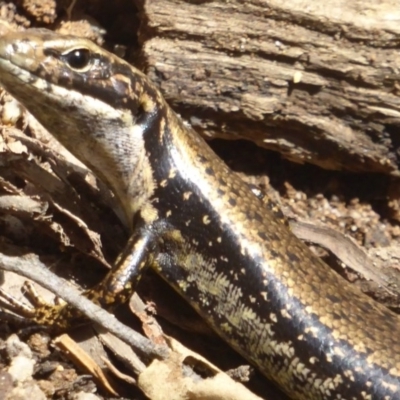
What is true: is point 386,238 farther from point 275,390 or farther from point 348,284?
→ point 275,390

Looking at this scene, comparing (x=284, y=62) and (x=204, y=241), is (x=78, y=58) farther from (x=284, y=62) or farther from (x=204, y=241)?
(x=284, y=62)

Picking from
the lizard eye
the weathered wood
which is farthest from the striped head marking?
the weathered wood

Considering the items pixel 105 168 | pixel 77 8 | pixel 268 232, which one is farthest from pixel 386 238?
pixel 77 8

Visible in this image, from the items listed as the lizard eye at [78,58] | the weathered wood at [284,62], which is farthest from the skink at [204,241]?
the weathered wood at [284,62]

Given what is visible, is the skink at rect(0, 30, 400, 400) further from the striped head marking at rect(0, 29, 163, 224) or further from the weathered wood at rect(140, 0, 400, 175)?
the weathered wood at rect(140, 0, 400, 175)

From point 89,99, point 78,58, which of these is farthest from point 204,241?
point 78,58

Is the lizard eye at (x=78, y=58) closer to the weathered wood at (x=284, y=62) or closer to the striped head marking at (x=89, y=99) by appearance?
the striped head marking at (x=89, y=99)

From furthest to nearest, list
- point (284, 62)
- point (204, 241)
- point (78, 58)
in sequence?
point (284, 62) < point (204, 241) < point (78, 58)
